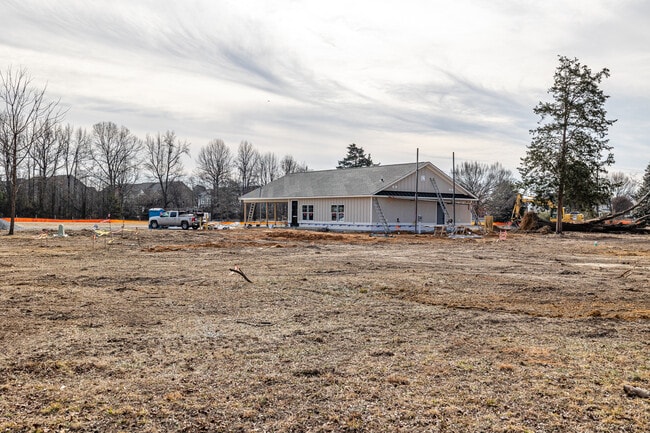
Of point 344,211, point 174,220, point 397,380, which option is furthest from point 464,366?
point 174,220

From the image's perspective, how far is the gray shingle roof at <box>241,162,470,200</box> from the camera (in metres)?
39.2

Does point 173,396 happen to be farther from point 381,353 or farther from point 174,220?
point 174,220

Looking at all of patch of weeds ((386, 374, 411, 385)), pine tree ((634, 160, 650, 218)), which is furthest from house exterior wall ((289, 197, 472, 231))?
patch of weeds ((386, 374, 411, 385))

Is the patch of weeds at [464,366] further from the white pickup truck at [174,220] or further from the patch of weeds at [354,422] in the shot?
the white pickup truck at [174,220]

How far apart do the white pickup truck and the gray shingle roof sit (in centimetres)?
708

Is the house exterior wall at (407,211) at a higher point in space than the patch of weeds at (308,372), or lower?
higher

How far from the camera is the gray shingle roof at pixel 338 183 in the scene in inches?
1545

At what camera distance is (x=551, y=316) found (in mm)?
8438

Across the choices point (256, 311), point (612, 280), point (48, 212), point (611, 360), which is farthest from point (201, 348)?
point (48, 212)

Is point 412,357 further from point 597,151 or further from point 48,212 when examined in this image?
point 48,212

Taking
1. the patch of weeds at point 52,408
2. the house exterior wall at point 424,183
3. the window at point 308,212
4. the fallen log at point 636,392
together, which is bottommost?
the patch of weeds at point 52,408

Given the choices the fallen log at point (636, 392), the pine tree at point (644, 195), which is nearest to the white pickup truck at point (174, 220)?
the pine tree at point (644, 195)

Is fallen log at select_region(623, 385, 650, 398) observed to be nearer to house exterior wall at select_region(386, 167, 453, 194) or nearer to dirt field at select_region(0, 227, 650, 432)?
dirt field at select_region(0, 227, 650, 432)

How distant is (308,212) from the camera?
42.9 metres
